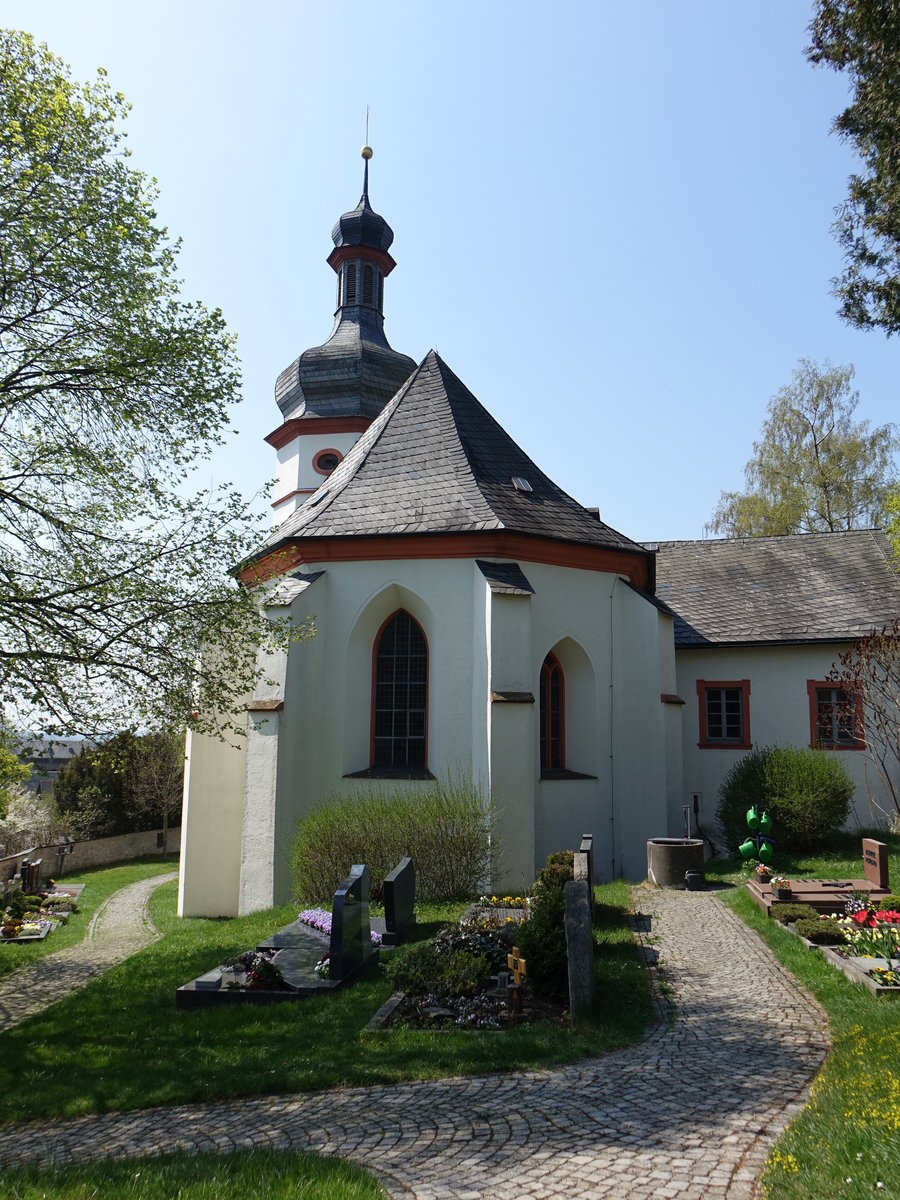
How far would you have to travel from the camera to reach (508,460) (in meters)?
16.9

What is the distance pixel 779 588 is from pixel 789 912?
12693mm

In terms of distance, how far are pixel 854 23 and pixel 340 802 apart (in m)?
11.4

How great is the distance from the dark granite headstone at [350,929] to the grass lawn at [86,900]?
5093mm

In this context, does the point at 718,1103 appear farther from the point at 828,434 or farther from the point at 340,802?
the point at 828,434

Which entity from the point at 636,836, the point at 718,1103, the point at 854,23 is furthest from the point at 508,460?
the point at 718,1103

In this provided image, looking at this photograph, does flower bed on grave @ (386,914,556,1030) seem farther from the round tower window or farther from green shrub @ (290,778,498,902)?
the round tower window

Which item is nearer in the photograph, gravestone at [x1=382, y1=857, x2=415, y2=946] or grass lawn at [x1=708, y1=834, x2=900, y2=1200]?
grass lawn at [x1=708, y1=834, x2=900, y2=1200]

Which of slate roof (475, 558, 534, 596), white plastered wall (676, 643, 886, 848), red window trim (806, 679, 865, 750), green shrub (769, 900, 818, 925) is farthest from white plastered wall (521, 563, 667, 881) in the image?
red window trim (806, 679, 865, 750)

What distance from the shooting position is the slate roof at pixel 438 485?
583 inches

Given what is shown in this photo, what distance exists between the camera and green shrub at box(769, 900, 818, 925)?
1005 centimetres

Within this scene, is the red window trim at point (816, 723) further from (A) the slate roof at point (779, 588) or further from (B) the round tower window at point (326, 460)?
(B) the round tower window at point (326, 460)

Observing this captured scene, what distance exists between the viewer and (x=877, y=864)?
36.9ft

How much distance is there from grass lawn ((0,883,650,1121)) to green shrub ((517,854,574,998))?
1.33ft

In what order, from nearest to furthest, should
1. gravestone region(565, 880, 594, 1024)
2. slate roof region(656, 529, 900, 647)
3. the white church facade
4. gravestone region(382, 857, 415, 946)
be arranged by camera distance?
gravestone region(565, 880, 594, 1024) → gravestone region(382, 857, 415, 946) → the white church facade → slate roof region(656, 529, 900, 647)
